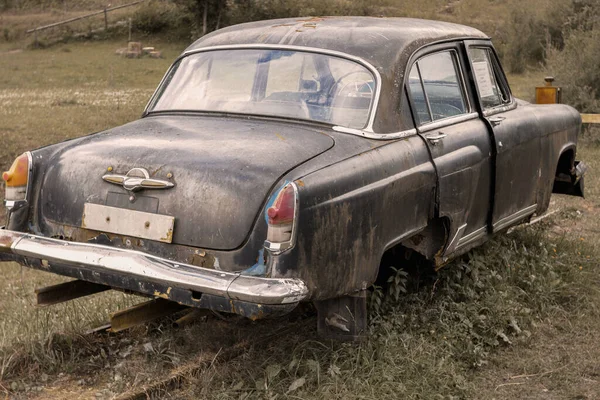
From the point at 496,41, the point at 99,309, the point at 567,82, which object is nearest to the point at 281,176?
the point at 99,309

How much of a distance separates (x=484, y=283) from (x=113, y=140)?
2.62m

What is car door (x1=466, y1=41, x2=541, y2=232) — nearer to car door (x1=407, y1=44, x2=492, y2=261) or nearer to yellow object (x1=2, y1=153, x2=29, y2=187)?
car door (x1=407, y1=44, x2=492, y2=261)

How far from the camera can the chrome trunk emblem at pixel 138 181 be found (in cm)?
398

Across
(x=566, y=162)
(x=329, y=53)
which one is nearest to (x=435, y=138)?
(x=329, y=53)

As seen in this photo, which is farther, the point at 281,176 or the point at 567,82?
the point at 567,82

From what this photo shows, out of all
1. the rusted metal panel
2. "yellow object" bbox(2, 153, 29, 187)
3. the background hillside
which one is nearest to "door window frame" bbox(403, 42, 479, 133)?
the rusted metal panel

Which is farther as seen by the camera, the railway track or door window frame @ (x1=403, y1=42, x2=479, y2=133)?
door window frame @ (x1=403, y1=42, x2=479, y2=133)

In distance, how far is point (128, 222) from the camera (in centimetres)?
408

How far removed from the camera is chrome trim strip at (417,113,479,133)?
4805 mm

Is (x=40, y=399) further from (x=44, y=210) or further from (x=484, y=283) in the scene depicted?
(x=484, y=283)

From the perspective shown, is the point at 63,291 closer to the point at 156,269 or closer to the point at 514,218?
the point at 156,269

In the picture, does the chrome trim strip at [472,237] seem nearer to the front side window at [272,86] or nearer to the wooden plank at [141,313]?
the front side window at [272,86]

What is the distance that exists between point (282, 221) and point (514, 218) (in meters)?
2.64

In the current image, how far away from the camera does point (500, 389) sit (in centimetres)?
439
